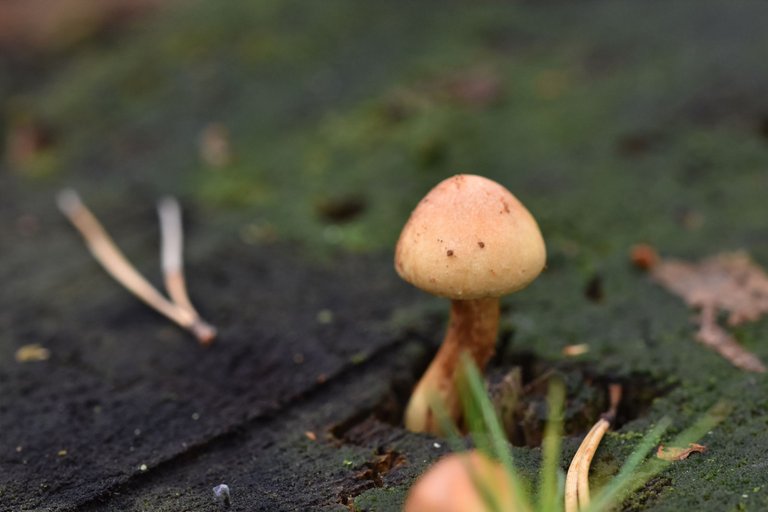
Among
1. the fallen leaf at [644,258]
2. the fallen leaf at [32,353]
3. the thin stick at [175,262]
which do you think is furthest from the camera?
the fallen leaf at [644,258]

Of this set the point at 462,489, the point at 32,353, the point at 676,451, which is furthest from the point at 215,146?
the point at 462,489

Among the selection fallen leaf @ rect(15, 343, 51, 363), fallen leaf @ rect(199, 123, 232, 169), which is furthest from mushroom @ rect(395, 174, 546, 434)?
fallen leaf @ rect(199, 123, 232, 169)

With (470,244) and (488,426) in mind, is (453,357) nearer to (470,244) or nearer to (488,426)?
(488,426)

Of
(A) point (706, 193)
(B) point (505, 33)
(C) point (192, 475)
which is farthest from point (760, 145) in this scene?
(C) point (192, 475)

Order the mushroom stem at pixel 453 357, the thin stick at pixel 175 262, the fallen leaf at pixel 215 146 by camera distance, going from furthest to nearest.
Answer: the fallen leaf at pixel 215 146 → the thin stick at pixel 175 262 → the mushroom stem at pixel 453 357

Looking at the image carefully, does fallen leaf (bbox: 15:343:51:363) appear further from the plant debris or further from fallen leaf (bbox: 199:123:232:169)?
the plant debris

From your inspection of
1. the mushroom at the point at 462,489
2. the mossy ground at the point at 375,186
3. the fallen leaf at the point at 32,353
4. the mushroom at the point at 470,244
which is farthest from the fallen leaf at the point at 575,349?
the fallen leaf at the point at 32,353

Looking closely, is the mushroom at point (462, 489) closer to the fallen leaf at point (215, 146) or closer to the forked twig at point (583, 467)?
the forked twig at point (583, 467)

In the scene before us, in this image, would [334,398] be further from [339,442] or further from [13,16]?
[13,16]

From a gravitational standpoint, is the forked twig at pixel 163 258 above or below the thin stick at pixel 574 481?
above
